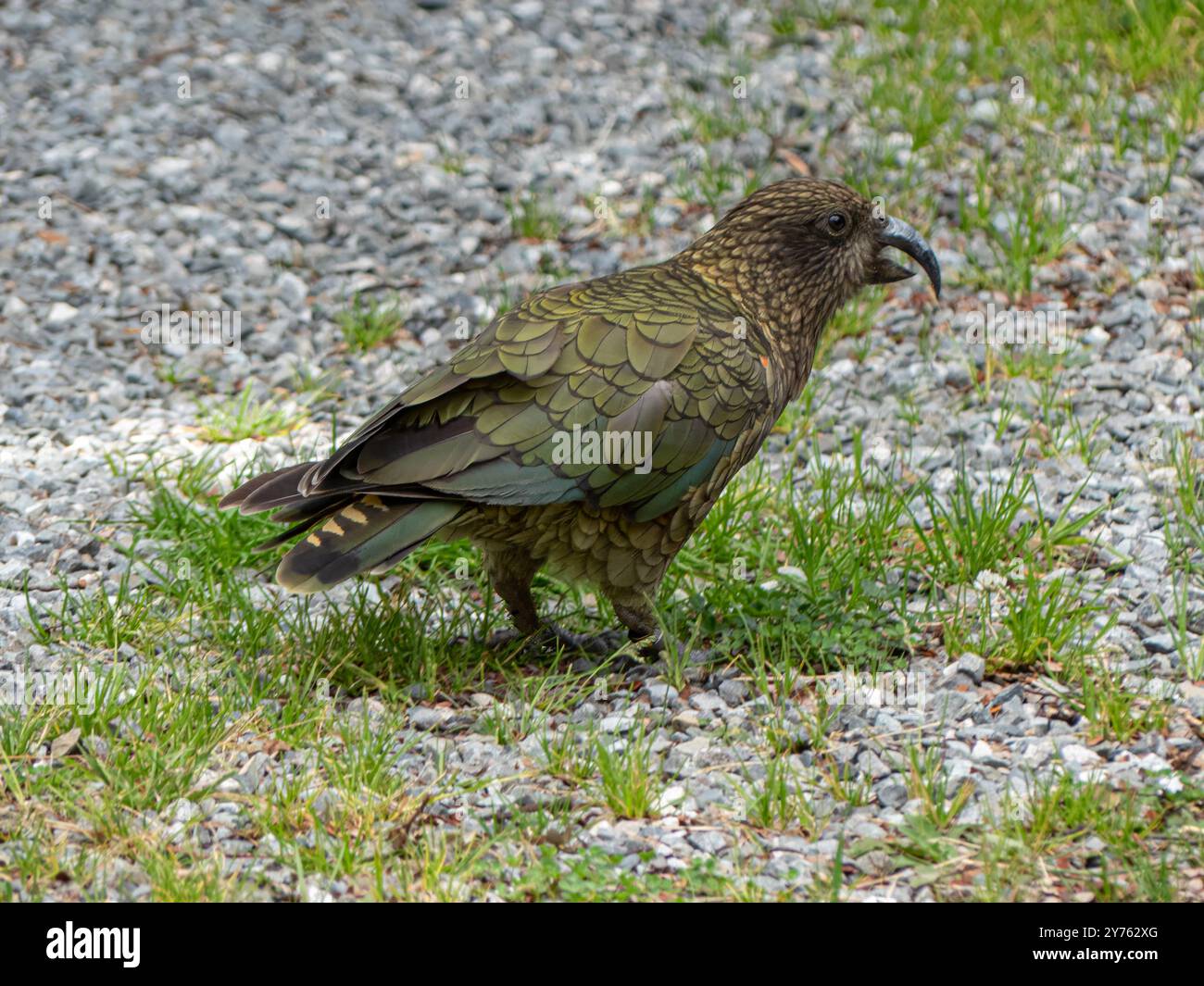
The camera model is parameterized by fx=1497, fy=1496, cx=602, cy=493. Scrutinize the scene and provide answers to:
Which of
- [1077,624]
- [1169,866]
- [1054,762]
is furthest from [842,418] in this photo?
[1169,866]

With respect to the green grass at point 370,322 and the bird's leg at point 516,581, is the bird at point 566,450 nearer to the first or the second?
the bird's leg at point 516,581

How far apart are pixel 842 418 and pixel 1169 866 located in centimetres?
Result: 312

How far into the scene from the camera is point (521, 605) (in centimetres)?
479

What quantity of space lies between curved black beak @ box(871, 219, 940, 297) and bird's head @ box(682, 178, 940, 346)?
0.01 meters

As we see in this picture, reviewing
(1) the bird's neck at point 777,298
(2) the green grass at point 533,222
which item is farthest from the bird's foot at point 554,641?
(2) the green grass at point 533,222

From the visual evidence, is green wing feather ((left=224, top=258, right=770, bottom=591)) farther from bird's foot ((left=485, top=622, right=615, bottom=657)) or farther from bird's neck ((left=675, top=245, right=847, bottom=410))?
bird's foot ((left=485, top=622, right=615, bottom=657))

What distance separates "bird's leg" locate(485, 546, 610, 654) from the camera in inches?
183

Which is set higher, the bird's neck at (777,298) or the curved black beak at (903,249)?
the curved black beak at (903,249)

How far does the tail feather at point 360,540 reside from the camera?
162 inches

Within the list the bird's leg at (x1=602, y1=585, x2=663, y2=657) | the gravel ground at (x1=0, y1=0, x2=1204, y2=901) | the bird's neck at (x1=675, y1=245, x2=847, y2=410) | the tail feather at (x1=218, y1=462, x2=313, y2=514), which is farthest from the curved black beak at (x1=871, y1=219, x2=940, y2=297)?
the tail feather at (x1=218, y1=462, x2=313, y2=514)

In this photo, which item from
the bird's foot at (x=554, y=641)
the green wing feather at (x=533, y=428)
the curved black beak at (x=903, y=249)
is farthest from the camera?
the curved black beak at (x=903, y=249)

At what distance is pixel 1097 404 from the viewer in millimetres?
6070

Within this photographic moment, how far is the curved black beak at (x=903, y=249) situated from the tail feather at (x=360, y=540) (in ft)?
5.91

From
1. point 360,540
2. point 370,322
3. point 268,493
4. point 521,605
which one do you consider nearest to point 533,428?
point 360,540
